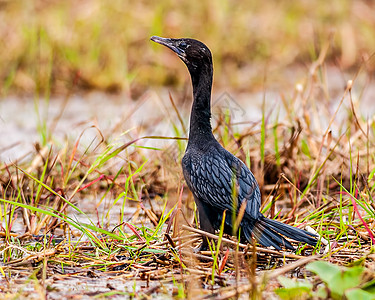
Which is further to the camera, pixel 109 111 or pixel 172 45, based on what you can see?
pixel 109 111

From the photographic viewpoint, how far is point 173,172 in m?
4.38

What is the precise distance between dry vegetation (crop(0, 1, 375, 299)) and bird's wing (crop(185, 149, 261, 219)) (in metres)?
0.20

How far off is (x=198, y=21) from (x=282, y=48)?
1.11 meters

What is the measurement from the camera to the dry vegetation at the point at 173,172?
3.25 m

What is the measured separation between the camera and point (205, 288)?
123 inches

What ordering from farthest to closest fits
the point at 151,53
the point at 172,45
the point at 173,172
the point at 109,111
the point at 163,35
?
the point at 163,35
the point at 151,53
the point at 109,111
the point at 173,172
the point at 172,45

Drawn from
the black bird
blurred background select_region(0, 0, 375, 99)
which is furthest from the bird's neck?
blurred background select_region(0, 0, 375, 99)

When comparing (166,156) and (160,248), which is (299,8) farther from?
(160,248)

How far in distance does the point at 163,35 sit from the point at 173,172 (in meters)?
4.35

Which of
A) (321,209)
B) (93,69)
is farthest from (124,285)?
(93,69)

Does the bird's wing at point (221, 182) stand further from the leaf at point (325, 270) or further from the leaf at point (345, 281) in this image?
the leaf at point (345, 281)

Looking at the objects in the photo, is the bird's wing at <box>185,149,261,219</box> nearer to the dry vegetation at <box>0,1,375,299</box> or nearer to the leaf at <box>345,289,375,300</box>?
the dry vegetation at <box>0,1,375,299</box>

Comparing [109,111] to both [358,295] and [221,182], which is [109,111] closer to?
[221,182]

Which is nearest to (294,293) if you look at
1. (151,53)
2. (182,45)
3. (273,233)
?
(273,233)
